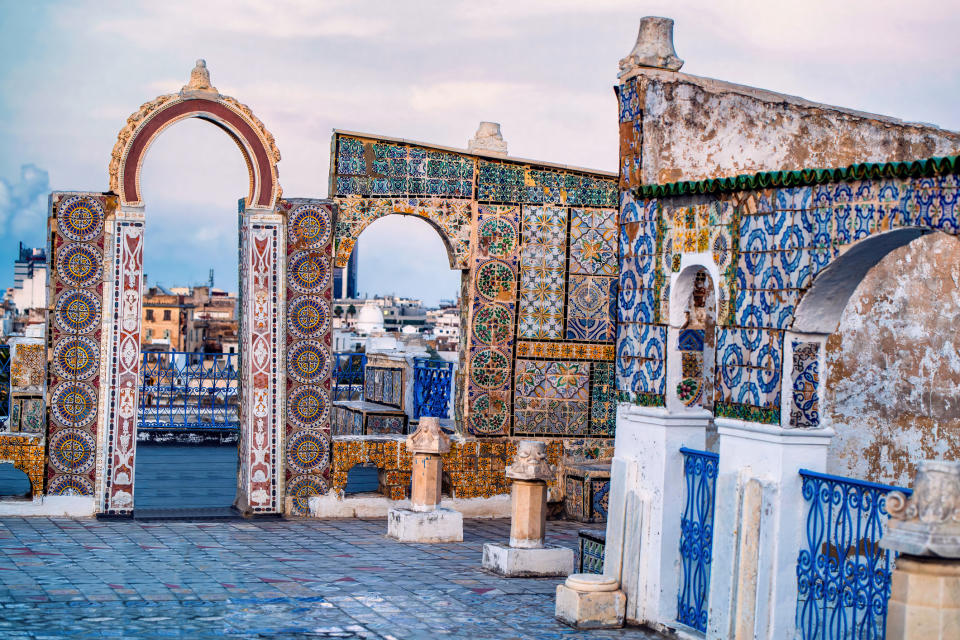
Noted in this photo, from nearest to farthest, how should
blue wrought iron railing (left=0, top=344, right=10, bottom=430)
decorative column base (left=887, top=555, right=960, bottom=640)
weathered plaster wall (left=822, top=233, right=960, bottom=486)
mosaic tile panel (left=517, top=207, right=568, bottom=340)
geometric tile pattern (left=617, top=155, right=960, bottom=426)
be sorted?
1. decorative column base (left=887, top=555, right=960, bottom=640)
2. geometric tile pattern (left=617, top=155, right=960, bottom=426)
3. weathered plaster wall (left=822, top=233, right=960, bottom=486)
4. mosaic tile panel (left=517, top=207, right=568, bottom=340)
5. blue wrought iron railing (left=0, top=344, right=10, bottom=430)

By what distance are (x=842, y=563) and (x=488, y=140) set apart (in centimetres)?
678

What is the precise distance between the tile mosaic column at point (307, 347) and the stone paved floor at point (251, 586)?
0.72 m

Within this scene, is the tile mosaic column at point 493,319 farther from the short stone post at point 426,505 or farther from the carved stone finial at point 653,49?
the carved stone finial at point 653,49

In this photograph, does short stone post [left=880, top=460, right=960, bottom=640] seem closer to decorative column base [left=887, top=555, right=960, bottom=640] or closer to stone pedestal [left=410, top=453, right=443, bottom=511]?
decorative column base [left=887, top=555, right=960, bottom=640]

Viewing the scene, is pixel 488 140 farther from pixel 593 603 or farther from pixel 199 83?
pixel 593 603

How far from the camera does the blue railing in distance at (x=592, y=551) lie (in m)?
8.15

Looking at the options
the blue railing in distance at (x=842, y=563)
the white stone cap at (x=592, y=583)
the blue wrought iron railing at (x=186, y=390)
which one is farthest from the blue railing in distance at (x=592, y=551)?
the blue wrought iron railing at (x=186, y=390)

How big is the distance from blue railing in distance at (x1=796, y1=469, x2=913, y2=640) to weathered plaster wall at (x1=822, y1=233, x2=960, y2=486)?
3074 millimetres

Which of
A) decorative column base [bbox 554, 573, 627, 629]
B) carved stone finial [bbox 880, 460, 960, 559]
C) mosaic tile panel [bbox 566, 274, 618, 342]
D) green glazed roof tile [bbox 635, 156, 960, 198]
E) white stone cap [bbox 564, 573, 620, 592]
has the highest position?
green glazed roof tile [bbox 635, 156, 960, 198]

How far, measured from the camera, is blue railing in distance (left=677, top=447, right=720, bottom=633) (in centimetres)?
695

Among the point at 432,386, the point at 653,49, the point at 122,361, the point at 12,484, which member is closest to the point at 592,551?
the point at 653,49

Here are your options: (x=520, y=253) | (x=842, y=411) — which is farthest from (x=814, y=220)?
(x=520, y=253)

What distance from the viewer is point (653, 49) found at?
8.77 meters

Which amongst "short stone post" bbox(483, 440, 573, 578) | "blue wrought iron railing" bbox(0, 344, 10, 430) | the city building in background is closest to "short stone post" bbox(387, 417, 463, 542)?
"short stone post" bbox(483, 440, 573, 578)
